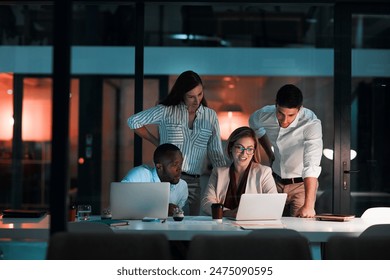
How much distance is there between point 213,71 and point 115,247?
15.0ft

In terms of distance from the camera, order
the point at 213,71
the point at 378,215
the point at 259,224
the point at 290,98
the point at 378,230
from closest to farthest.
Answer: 1. the point at 378,230
2. the point at 259,224
3. the point at 378,215
4. the point at 290,98
5. the point at 213,71

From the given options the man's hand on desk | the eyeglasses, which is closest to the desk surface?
the man's hand on desk

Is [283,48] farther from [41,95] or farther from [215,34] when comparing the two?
[41,95]

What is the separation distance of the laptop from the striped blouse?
160cm

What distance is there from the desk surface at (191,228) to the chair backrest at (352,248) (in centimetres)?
140

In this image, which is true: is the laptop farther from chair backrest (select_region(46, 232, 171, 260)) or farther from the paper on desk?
chair backrest (select_region(46, 232, 171, 260))

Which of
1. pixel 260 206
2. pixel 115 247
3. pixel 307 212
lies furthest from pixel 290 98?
pixel 115 247

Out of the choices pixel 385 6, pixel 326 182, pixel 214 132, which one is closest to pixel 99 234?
pixel 214 132

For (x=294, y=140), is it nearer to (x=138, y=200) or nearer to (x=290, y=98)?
(x=290, y=98)

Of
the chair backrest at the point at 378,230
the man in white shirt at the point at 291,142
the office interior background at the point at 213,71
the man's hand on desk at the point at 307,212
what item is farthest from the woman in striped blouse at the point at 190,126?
the chair backrest at the point at 378,230

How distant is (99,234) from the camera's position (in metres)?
2.78

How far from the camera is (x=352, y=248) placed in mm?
2834

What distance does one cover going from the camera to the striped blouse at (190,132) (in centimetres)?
657

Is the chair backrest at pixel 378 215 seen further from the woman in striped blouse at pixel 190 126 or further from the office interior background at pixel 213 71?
the woman in striped blouse at pixel 190 126
